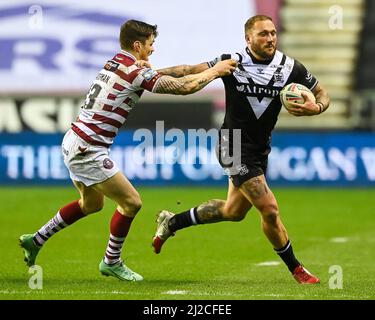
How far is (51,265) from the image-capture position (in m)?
10.5

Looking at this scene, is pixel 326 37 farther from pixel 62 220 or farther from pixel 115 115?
pixel 115 115

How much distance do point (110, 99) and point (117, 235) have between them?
121 cm

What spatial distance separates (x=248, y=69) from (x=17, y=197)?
9.61 metres

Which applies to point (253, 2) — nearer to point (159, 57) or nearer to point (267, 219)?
point (159, 57)

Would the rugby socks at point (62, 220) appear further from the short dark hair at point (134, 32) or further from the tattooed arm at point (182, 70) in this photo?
the short dark hair at point (134, 32)

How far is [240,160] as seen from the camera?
9.26 m

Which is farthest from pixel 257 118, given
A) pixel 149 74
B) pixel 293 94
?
pixel 149 74

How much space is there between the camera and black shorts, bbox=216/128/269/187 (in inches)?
361

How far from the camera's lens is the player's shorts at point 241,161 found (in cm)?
918

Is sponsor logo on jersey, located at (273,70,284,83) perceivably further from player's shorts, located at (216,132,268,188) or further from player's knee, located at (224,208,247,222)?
player's knee, located at (224,208,247,222)

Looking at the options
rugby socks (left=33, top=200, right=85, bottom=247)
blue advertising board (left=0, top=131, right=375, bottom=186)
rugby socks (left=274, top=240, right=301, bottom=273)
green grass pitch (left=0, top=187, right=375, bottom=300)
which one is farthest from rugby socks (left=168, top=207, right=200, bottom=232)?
blue advertising board (left=0, top=131, right=375, bottom=186)

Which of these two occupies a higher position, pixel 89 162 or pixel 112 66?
pixel 112 66
